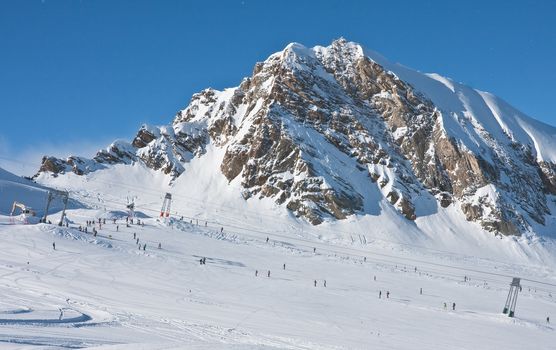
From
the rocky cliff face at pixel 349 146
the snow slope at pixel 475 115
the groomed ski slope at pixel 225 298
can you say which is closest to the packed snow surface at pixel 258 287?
the groomed ski slope at pixel 225 298

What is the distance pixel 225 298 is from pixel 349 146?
83738 mm

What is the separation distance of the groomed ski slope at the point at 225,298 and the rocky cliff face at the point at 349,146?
1353 inches

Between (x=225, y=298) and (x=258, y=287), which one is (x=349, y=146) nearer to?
(x=258, y=287)

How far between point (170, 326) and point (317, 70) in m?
114

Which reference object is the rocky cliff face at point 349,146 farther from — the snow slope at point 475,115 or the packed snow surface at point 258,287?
the packed snow surface at point 258,287

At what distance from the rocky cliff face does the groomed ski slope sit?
34377 millimetres

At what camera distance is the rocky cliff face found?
100125mm

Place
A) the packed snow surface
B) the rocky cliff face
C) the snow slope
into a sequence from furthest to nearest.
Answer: the snow slope, the rocky cliff face, the packed snow surface

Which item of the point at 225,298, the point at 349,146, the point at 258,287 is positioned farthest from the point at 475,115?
the point at 225,298

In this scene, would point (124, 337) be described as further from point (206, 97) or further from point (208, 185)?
point (206, 97)

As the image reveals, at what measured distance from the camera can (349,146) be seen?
110 metres

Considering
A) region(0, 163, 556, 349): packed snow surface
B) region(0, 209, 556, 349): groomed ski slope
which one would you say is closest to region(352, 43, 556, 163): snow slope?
region(0, 163, 556, 349): packed snow surface

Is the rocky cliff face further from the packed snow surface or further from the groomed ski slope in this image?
the groomed ski slope

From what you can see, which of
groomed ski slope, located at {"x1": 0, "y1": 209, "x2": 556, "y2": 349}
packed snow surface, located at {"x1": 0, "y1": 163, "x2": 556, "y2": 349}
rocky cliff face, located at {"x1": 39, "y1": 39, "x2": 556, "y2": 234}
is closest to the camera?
groomed ski slope, located at {"x1": 0, "y1": 209, "x2": 556, "y2": 349}
